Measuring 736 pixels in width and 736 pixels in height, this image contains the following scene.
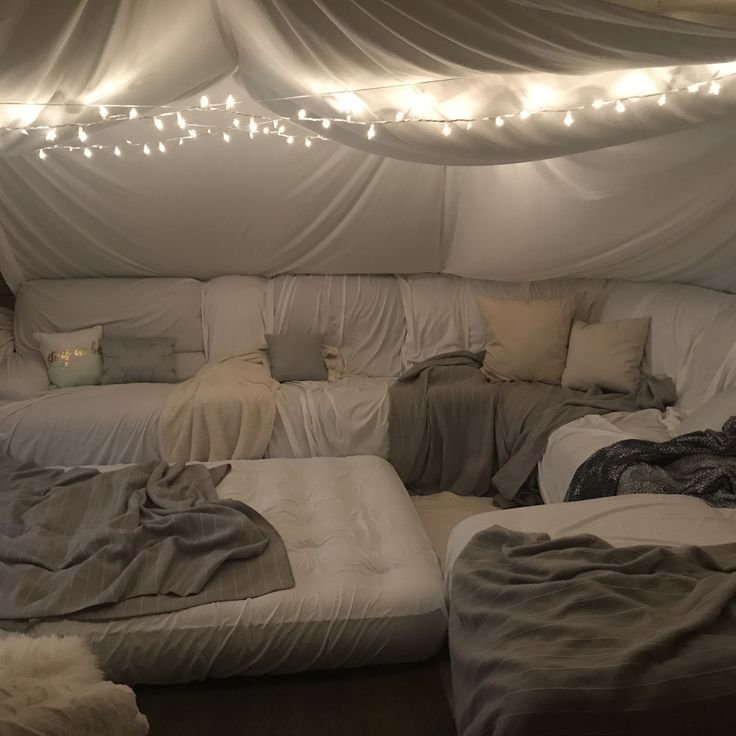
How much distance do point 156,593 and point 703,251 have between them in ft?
8.68

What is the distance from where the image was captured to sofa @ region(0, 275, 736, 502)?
304 centimetres

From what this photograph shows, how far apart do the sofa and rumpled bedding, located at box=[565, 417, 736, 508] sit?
0.21 meters

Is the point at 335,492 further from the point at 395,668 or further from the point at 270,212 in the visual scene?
the point at 270,212

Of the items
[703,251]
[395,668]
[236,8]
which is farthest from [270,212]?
[395,668]

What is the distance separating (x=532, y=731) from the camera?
4.57 ft

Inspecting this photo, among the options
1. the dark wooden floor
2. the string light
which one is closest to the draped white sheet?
the string light

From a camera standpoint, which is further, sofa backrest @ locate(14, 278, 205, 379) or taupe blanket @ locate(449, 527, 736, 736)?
sofa backrest @ locate(14, 278, 205, 379)

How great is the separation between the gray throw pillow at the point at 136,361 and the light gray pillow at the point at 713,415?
98.8 inches

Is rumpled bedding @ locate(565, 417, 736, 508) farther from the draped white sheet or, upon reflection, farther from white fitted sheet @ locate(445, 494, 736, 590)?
the draped white sheet

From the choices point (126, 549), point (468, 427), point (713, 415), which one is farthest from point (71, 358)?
point (713, 415)

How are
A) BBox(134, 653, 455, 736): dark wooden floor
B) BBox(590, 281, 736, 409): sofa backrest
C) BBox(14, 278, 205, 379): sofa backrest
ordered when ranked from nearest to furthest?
BBox(134, 653, 455, 736): dark wooden floor
BBox(590, 281, 736, 409): sofa backrest
BBox(14, 278, 205, 379): sofa backrest

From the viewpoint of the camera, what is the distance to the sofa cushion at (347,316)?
3.97m

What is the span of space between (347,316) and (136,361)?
1202 mm

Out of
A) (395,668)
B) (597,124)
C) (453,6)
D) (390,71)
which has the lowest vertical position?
(395,668)
